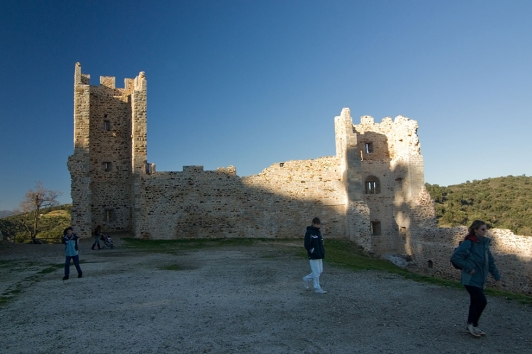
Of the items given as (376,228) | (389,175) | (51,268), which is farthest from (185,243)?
(389,175)

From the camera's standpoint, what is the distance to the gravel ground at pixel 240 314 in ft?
15.9

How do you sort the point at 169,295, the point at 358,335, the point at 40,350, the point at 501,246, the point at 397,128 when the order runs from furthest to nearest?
the point at 397,128
the point at 501,246
the point at 169,295
the point at 358,335
the point at 40,350

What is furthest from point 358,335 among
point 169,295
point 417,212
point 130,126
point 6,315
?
point 130,126

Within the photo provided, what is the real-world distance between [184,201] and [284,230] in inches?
212

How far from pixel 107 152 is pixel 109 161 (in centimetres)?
51

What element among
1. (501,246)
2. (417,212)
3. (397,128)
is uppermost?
(397,128)

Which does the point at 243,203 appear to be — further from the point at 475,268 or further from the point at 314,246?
the point at 475,268

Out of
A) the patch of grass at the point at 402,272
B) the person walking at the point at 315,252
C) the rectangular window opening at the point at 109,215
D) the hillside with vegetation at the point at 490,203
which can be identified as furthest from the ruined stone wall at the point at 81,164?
the hillside with vegetation at the point at 490,203

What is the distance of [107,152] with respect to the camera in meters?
22.0

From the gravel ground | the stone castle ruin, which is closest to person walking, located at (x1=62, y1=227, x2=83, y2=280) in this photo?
the gravel ground

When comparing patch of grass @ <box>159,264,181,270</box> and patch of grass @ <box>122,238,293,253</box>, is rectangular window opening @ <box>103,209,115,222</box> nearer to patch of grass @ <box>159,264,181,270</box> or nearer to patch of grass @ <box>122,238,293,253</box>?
patch of grass @ <box>122,238,293,253</box>

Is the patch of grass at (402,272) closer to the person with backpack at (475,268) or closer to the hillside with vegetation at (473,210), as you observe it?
the person with backpack at (475,268)

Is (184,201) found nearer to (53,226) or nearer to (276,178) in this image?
(276,178)

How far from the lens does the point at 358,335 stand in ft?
17.1
